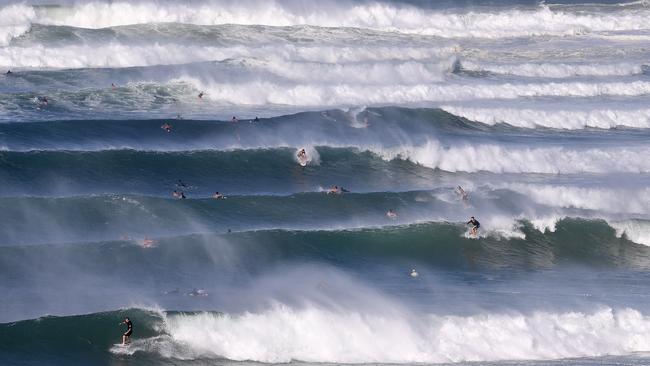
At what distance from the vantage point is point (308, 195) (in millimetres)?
24875

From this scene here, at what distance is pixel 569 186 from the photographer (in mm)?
26531

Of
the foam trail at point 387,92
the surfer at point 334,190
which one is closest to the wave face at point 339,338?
the surfer at point 334,190

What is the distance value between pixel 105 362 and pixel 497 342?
22.8 feet

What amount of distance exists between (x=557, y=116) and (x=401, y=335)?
17597 millimetres

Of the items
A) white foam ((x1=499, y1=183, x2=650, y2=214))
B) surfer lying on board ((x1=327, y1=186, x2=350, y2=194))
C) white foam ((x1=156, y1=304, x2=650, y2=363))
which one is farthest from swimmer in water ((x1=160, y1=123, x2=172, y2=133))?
white foam ((x1=156, y1=304, x2=650, y2=363))

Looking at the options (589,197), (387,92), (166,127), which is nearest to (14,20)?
(166,127)

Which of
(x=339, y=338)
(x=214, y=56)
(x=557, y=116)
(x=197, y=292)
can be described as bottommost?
(x=339, y=338)

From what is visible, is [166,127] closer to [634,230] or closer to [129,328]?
[129,328]

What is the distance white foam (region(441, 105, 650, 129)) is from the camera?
109 ft

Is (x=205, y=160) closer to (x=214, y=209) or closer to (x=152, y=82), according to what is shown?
(x=214, y=209)

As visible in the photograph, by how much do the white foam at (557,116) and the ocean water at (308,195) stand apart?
10 centimetres

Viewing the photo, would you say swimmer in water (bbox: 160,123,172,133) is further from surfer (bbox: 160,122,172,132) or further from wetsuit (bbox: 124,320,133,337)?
wetsuit (bbox: 124,320,133,337)

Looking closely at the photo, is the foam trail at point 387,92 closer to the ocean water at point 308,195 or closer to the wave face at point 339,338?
the ocean water at point 308,195

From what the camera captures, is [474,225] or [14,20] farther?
[14,20]
